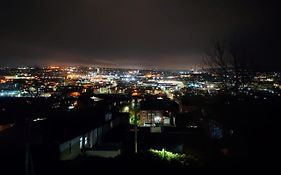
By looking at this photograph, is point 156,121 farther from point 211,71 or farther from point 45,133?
point 45,133

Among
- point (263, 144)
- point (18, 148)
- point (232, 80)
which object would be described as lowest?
point (18, 148)

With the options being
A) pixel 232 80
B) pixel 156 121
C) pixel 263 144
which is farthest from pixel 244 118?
pixel 156 121

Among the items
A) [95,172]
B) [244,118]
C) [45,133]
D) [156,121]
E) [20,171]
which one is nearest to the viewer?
[95,172]

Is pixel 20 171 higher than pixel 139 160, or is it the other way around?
pixel 139 160

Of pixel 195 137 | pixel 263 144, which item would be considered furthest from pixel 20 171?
pixel 195 137

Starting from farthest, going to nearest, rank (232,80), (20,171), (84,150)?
(232,80)
(84,150)
(20,171)

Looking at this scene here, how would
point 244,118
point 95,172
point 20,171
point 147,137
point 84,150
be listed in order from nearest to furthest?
point 95,172 → point 20,171 → point 244,118 → point 84,150 → point 147,137

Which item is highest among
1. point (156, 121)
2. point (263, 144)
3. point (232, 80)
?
point (232, 80)

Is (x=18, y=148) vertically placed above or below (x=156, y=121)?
above

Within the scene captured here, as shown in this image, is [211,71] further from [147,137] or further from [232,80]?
[147,137]

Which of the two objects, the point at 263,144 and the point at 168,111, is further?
the point at 168,111
